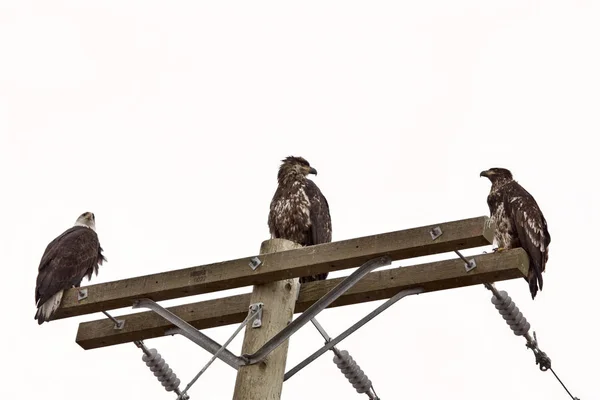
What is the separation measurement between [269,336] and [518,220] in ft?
14.2

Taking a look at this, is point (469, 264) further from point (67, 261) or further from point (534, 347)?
point (67, 261)

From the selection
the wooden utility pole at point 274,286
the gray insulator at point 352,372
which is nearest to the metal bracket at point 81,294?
the wooden utility pole at point 274,286

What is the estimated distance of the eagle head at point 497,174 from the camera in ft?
34.7

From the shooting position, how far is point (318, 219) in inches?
391

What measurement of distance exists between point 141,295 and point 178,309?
409 millimetres

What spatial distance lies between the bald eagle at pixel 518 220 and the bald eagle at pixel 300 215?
1.75 m

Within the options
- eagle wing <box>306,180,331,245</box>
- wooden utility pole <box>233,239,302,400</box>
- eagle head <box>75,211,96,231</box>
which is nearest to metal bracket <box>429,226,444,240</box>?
wooden utility pole <box>233,239,302,400</box>

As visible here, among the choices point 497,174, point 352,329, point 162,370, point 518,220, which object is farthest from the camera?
point 497,174

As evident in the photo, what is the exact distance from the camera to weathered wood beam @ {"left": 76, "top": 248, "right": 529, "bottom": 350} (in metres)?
5.55

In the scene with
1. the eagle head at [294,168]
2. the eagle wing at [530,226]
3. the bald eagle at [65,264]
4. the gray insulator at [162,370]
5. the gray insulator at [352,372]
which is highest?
the eagle head at [294,168]

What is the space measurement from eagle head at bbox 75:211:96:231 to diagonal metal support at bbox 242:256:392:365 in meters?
4.73

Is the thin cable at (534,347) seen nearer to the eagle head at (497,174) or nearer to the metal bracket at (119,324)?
the metal bracket at (119,324)

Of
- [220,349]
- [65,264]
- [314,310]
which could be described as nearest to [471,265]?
[314,310]

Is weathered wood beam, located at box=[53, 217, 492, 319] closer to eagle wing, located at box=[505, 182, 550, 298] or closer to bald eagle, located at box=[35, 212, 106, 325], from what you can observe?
bald eagle, located at box=[35, 212, 106, 325]
